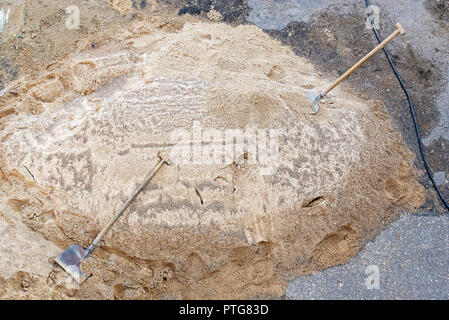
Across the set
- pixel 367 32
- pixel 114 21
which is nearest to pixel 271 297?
pixel 367 32

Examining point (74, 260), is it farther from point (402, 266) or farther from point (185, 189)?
point (402, 266)

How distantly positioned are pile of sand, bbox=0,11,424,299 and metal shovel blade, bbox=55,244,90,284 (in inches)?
3.2

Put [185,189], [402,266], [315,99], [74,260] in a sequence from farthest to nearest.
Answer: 1. [315,99]
2. [402,266]
3. [185,189]
4. [74,260]

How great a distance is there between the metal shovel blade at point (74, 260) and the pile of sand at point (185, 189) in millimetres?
80

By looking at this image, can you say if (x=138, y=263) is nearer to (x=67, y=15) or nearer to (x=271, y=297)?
(x=271, y=297)

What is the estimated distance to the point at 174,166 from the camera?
11.3 feet

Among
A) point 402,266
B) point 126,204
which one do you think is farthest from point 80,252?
point 402,266

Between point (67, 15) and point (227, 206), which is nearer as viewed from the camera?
point (227, 206)

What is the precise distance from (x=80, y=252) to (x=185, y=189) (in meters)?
1.15

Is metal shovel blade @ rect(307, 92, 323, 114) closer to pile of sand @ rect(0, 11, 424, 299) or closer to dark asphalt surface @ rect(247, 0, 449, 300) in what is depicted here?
pile of sand @ rect(0, 11, 424, 299)

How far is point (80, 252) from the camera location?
3.35 metres

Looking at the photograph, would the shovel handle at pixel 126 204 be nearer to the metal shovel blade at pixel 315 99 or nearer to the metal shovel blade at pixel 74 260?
the metal shovel blade at pixel 74 260

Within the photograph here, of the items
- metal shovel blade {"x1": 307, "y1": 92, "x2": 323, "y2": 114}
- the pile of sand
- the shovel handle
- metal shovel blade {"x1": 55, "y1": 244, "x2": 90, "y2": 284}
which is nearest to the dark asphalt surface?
the pile of sand
